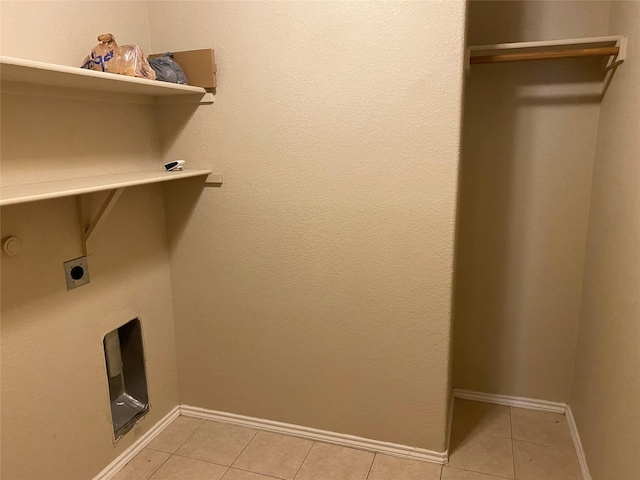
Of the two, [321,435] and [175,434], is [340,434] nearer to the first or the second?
[321,435]

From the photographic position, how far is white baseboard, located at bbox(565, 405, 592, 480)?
2.03m

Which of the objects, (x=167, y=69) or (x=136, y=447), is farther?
(x=136, y=447)

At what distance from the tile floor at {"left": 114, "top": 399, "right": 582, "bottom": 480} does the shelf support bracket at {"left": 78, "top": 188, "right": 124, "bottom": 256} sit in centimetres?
107

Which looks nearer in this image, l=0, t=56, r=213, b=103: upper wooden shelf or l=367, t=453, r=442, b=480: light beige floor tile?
l=0, t=56, r=213, b=103: upper wooden shelf

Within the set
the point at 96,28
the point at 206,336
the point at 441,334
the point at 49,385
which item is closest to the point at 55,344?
the point at 49,385

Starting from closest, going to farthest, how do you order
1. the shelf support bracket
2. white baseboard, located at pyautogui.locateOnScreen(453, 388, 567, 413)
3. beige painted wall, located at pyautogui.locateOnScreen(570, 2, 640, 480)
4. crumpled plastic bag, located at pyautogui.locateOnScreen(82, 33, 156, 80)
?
1. beige painted wall, located at pyautogui.locateOnScreen(570, 2, 640, 480)
2. crumpled plastic bag, located at pyautogui.locateOnScreen(82, 33, 156, 80)
3. the shelf support bracket
4. white baseboard, located at pyautogui.locateOnScreen(453, 388, 567, 413)

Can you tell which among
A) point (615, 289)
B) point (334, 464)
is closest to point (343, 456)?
point (334, 464)

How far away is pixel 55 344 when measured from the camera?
1.76m

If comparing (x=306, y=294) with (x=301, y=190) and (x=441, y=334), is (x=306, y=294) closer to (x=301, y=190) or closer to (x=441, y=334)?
(x=301, y=190)

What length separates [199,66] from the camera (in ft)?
6.81

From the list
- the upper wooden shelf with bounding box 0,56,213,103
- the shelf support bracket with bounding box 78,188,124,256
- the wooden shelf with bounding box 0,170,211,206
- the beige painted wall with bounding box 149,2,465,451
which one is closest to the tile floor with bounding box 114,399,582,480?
the beige painted wall with bounding box 149,2,465,451

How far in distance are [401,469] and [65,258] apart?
1.68 m

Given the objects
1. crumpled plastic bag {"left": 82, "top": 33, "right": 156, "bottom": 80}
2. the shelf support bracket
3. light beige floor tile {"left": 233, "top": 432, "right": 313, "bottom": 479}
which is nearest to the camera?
crumpled plastic bag {"left": 82, "top": 33, "right": 156, "bottom": 80}

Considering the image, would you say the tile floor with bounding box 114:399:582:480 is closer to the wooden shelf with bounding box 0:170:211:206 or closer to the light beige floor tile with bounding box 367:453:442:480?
the light beige floor tile with bounding box 367:453:442:480
